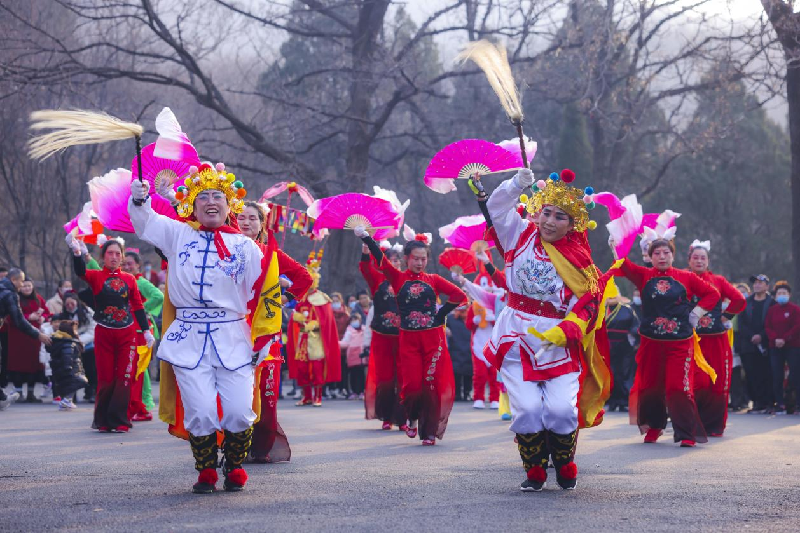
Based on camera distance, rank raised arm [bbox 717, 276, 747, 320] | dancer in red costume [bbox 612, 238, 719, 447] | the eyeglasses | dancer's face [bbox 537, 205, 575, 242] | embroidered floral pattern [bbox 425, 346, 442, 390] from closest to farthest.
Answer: the eyeglasses, dancer's face [bbox 537, 205, 575, 242], dancer in red costume [bbox 612, 238, 719, 447], embroidered floral pattern [bbox 425, 346, 442, 390], raised arm [bbox 717, 276, 747, 320]

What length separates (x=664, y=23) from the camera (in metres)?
23.6

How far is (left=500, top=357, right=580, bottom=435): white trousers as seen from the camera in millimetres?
7148

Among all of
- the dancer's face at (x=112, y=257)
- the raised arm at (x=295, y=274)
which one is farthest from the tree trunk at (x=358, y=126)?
the raised arm at (x=295, y=274)

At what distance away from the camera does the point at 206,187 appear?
730cm

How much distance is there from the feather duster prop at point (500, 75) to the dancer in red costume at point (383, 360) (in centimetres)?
480

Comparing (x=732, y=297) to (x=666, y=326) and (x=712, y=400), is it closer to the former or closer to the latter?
(x=712, y=400)

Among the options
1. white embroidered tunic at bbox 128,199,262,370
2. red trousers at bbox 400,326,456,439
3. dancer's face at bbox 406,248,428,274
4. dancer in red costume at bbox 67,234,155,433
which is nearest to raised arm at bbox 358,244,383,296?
dancer's face at bbox 406,248,428,274

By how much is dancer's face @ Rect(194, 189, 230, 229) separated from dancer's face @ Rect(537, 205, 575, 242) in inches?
75.7

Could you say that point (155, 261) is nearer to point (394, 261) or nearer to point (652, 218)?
point (394, 261)

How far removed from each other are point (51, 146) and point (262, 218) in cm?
222

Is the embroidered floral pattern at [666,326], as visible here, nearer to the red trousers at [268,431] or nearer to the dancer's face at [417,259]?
the dancer's face at [417,259]

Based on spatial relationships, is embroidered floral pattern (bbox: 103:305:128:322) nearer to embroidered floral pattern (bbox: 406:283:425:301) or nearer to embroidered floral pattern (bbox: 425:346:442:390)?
embroidered floral pattern (bbox: 406:283:425:301)

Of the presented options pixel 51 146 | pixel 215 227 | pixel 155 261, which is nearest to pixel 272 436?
pixel 215 227

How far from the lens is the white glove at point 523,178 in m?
7.25
